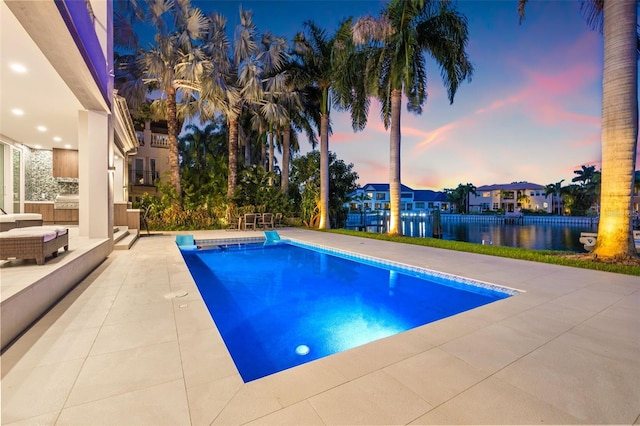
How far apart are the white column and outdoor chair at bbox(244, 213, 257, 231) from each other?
278 inches

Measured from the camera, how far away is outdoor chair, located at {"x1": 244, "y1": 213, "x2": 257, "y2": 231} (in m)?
13.5

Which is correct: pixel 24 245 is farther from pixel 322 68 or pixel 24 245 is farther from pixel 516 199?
pixel 516 199

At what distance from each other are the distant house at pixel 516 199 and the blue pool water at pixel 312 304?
49.8 meters

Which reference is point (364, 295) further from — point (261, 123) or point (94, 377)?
point (261, 123)

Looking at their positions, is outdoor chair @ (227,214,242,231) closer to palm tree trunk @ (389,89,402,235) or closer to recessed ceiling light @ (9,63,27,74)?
palm tree trunk @ (389,89,402,235)

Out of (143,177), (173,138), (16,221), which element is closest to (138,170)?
(143,177)

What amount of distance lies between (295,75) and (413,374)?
15.0 m

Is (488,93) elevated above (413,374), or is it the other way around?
(488,93)

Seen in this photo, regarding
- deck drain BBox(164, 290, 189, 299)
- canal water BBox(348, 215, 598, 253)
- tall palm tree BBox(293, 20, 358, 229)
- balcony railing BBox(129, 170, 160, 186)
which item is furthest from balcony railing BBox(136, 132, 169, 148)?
deck drain BBox(164, 290, 189, 299)

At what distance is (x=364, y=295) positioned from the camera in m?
5.36

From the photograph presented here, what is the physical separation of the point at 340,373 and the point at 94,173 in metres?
6.89

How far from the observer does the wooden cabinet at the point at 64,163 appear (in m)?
10.3

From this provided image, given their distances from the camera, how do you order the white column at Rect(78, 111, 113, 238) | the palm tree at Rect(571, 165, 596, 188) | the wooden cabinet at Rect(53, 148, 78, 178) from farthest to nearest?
the palm tree at Rect(571, 165, 596, 188)
the wooden cabinet at Rect(53, 148, 78, 178)
the white column at Rect(78, 111, 113, 238)

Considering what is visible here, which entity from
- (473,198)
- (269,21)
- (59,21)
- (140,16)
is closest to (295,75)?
(269,21)
